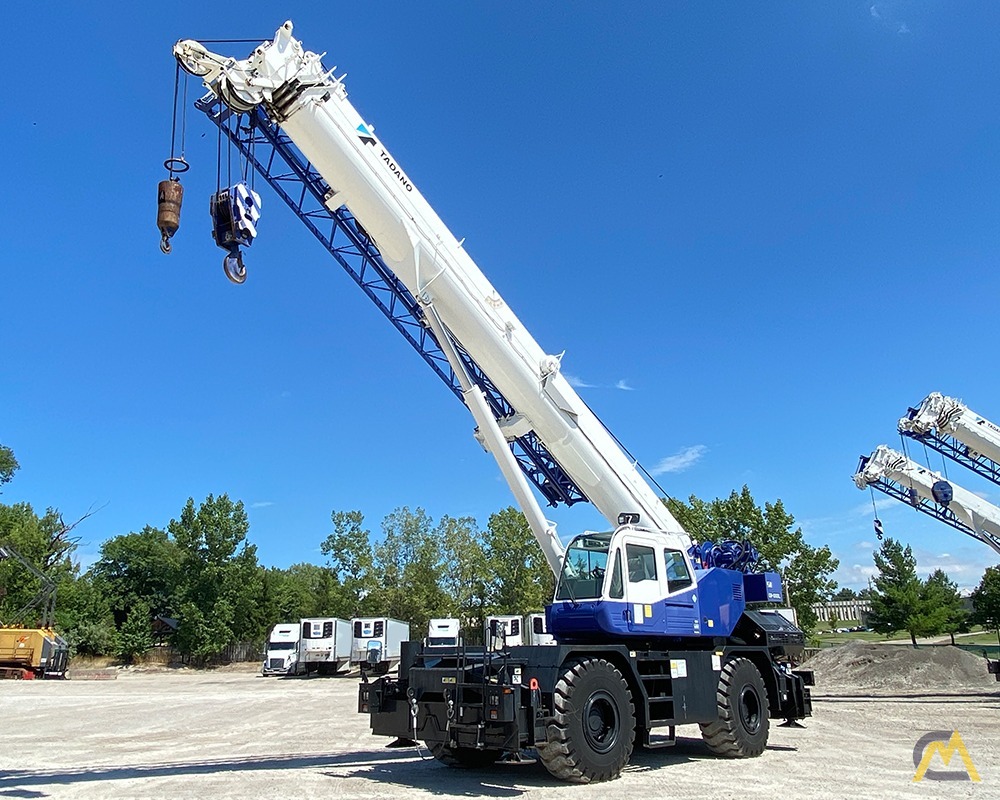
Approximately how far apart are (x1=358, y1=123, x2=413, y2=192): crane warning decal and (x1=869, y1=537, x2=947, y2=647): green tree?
41.2 m

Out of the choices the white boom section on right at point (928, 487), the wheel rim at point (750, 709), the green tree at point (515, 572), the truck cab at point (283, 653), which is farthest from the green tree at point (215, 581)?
the wheel rim at point (750, 709)

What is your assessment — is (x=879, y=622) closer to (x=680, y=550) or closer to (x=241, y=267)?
(x=680, y=550)

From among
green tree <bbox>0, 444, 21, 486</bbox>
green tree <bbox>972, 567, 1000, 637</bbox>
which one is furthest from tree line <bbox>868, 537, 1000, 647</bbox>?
green tree <bbox>0, 444, 21, 486</bbox>

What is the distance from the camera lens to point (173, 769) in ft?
34.9

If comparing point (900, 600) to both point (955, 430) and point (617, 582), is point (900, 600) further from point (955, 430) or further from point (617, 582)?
point (617, 582)

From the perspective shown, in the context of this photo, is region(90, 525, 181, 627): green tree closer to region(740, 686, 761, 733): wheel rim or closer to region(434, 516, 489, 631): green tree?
region(434, 516, 489, 631): green tree

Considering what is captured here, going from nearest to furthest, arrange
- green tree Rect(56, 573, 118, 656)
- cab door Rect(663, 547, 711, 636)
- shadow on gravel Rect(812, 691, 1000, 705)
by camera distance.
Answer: cab door Rect(663, 547, 711, 636), shadow on gravel Rect(812, 691, 1000, 705), green tree Rect(56, 573, 118, 656)

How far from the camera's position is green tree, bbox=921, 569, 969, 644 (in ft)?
138

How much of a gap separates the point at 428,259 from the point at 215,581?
156ft

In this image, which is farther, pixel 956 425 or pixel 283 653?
pixel 283 653

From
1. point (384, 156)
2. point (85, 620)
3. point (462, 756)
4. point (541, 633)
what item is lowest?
point (462, 756)

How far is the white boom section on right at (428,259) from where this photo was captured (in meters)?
10.9

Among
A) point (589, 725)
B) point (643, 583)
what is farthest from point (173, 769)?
point (643, 583)

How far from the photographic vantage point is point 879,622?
43.8 m
